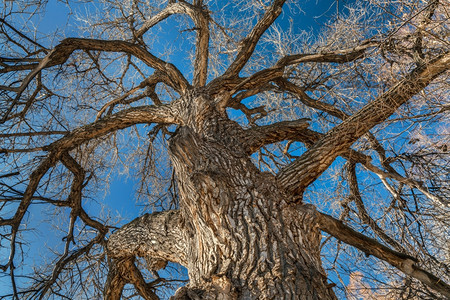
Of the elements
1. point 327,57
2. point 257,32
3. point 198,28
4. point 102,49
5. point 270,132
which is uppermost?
point 198,28

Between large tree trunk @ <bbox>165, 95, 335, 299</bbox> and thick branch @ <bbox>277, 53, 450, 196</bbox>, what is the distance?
185 mm

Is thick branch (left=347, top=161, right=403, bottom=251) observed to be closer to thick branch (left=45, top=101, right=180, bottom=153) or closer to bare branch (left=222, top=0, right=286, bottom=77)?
bare branch (left=222, top=0, right=286, bottom=77)

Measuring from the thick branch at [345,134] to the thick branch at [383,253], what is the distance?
332mm

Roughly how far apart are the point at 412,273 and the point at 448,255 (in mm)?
873

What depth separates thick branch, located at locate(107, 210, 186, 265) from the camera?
2.97 m

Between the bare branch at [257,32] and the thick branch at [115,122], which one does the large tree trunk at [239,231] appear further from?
the bare branch at [257,32]

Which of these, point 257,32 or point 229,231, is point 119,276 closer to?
point 229,231

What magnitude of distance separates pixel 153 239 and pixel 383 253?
1889 mm

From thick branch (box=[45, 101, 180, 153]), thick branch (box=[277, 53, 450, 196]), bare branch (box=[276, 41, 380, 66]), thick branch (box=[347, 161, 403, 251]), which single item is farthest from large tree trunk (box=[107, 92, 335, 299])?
bare branch (box=[276, 41, 380, 66])

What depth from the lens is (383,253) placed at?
2.77m

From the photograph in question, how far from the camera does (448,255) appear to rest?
128 inches

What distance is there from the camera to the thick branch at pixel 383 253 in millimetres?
2582

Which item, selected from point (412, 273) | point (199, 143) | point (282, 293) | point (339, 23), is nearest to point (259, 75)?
point (339, 23)

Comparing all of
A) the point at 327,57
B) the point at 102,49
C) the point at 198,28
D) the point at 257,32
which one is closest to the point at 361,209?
the point at 327,57
